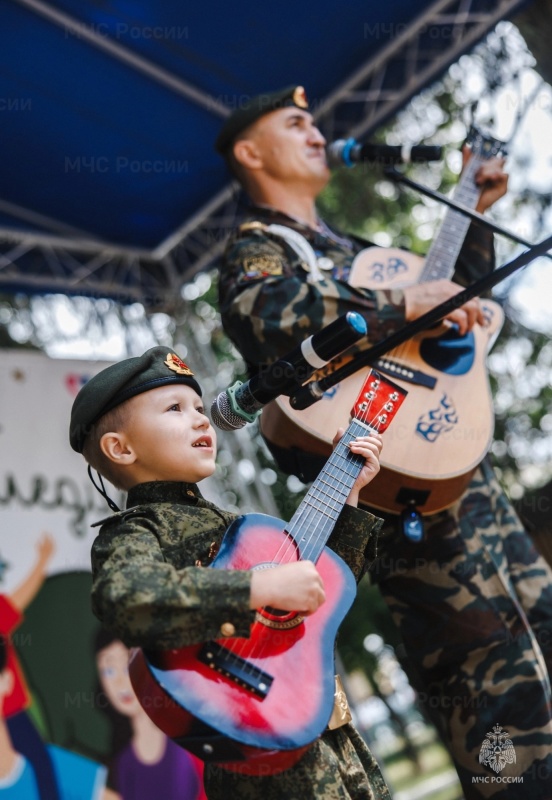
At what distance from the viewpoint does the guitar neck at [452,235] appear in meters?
2.81

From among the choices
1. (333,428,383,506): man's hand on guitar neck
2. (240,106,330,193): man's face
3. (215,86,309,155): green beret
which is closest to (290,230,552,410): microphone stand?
(333,428,383,506): man's hand on guitar neck

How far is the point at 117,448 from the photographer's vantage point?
6.54ft

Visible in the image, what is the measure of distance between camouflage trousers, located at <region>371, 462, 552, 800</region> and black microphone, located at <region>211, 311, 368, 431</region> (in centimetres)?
94

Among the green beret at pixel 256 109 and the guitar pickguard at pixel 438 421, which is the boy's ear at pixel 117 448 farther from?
the green beret at pixel 256 109

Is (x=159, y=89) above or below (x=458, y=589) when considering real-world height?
above

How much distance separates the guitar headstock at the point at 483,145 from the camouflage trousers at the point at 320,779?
6.65 feet

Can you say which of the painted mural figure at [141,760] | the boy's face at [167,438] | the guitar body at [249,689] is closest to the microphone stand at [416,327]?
the boy's face at [167,438]

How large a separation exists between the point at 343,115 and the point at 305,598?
11.8 ft

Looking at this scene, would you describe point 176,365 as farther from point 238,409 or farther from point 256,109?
point 256,109

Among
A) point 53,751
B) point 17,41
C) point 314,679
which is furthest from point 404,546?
point 17,41

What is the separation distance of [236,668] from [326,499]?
0.49 m

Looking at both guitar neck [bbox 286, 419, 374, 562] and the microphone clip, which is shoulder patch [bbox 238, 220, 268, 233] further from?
the microphone clip

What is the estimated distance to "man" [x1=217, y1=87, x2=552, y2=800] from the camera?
2.30 m

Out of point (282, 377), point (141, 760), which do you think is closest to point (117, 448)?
point (282, 377)
